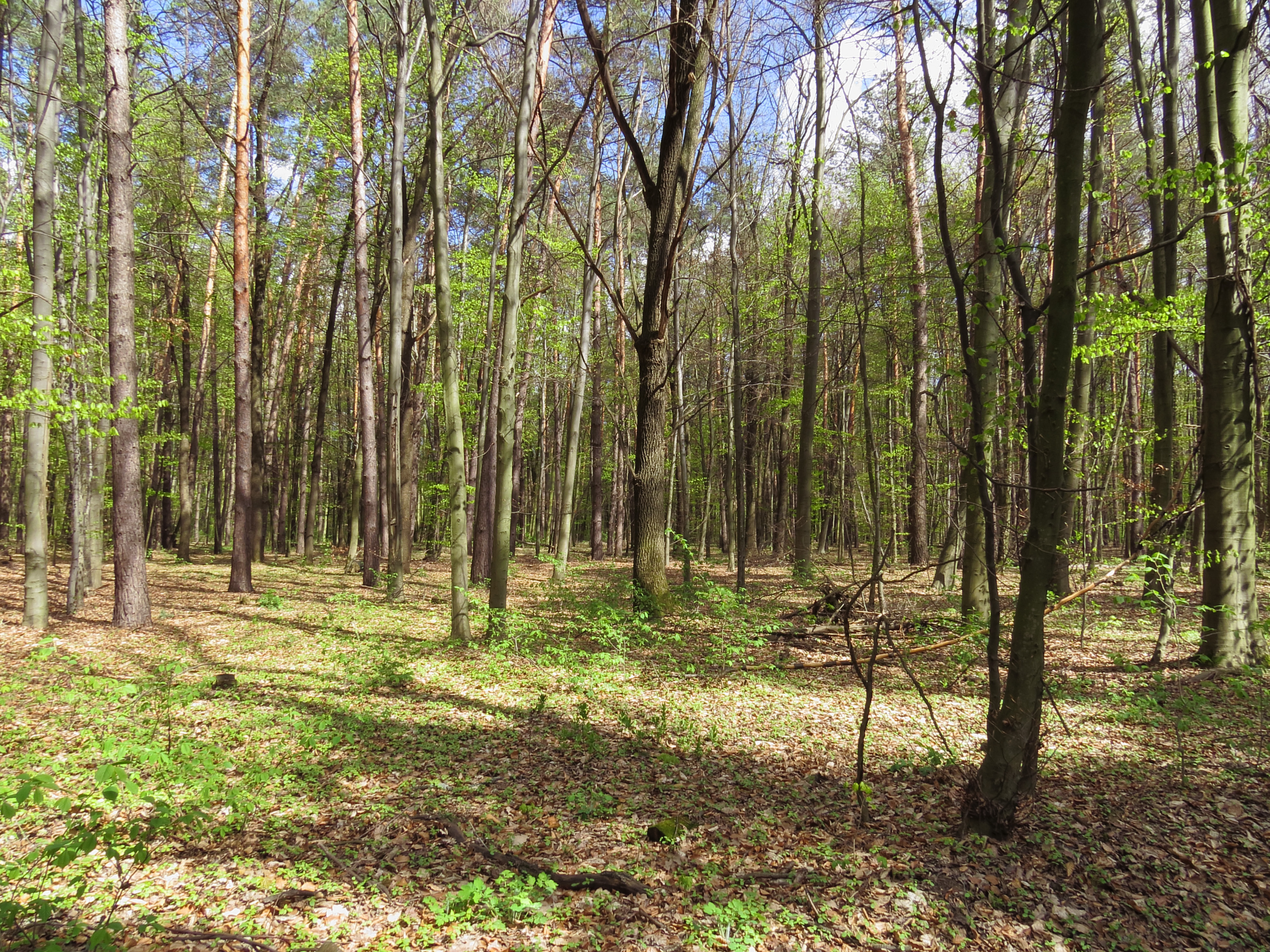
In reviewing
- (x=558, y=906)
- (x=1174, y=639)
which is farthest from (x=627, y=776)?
(x=1174, y=639)

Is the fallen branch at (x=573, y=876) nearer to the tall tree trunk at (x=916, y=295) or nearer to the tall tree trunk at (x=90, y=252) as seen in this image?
the tall tree trunk at (x=90, y=252)

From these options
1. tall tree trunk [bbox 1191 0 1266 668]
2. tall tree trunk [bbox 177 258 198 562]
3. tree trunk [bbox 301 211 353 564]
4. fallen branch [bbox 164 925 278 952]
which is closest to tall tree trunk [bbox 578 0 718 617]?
tall tree trunk [bbox 1191 0 1266 668]

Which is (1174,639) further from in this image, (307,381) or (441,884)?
(307,381)

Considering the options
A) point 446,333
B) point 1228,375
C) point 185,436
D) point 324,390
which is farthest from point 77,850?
point 185,436

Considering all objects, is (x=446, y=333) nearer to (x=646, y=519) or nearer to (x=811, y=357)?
(x=646, y=519)

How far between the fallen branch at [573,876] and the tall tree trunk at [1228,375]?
20.6ft

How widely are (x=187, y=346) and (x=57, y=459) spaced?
799cm

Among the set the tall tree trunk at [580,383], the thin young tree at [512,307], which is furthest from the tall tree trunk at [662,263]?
the tall tree trunk at [580,383]

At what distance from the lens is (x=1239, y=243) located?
569 cm

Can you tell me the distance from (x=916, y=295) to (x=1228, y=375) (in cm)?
619

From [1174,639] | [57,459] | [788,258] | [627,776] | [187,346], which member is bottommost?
[627,776]

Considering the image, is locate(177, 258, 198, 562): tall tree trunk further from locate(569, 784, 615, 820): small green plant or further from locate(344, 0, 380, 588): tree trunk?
locate(569, 784, 615, 820): small green plant

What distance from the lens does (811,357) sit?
12.9 metres

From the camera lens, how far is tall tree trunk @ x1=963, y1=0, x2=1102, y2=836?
10.2ft
